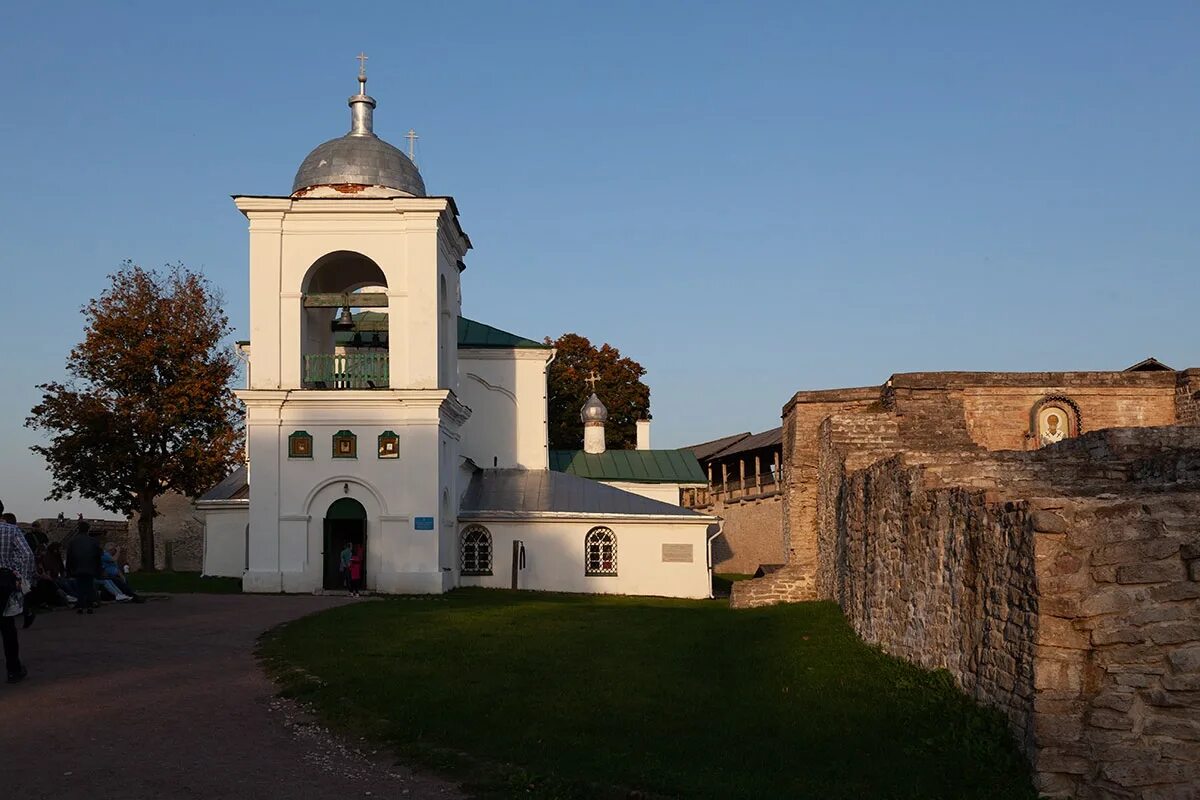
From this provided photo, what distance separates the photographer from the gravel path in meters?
7.95

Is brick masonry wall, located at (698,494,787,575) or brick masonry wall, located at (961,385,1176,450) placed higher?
brick masonry wall, located at (961,385,1176,450)

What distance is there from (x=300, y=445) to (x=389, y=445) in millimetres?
1899

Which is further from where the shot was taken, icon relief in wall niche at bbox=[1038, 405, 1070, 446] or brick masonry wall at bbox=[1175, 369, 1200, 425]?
icon relief in wall niche at bbox=[1038, 405, 1070, 446]

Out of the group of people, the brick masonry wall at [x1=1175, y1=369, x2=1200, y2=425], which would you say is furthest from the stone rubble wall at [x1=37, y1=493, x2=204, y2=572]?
the brick masonry wall at [x1=1175, y1=369, x2=1200, y2=425]

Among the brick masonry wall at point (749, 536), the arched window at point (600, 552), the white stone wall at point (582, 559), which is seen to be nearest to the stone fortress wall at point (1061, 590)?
the white stone wall at point (582, 559)

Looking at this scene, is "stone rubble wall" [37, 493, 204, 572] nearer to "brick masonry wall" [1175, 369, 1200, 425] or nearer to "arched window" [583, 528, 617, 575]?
"arched window" [583, 528, 617, 575]

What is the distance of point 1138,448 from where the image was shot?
13219 mm

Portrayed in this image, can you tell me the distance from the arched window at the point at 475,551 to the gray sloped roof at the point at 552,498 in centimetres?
57

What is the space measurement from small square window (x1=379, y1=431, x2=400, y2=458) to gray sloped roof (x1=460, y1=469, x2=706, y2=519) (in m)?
4.51

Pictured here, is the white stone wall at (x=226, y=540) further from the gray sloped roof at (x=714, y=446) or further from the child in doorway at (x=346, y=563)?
the gray sloped roof at (x=714, y=446)

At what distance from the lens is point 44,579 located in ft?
60.9

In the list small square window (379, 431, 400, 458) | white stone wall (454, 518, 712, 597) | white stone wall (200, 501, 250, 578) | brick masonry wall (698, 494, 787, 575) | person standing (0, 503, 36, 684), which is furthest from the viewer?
brick masonry wall (698, 494, 787, 575)

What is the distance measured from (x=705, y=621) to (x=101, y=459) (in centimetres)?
2480

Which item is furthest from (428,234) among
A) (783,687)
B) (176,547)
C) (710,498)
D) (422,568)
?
(710,498)
